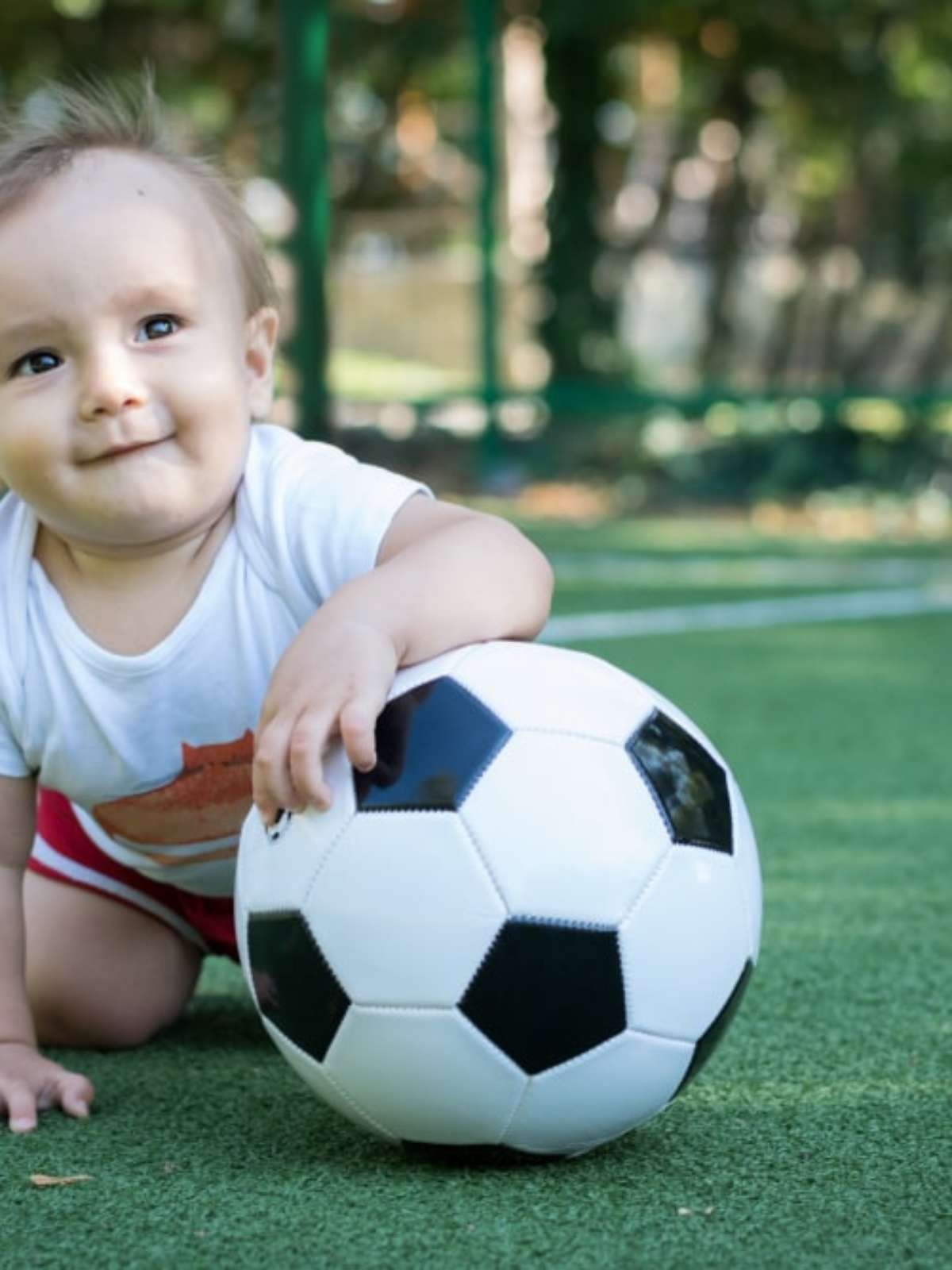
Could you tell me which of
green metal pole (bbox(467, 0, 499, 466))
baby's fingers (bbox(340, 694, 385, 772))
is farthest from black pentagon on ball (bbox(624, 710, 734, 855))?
A: green metal pole (bbox(467, 0, 499, 466))

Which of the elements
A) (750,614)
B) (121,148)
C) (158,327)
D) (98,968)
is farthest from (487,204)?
(158,327)

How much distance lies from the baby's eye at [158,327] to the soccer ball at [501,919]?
47cm

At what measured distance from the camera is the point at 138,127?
2291 mm

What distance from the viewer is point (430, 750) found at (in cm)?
187

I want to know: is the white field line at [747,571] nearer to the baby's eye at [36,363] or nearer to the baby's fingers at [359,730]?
the baby's eye at [36,363]

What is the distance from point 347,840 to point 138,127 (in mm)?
922

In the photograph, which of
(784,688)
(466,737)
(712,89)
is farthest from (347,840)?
(712,89)

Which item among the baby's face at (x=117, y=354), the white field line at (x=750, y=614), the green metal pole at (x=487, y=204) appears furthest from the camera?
the green metal pole at (x=487, y=204)

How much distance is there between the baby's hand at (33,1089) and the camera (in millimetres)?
2096

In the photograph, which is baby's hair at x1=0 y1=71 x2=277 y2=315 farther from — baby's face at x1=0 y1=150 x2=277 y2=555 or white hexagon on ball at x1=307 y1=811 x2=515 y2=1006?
white hexagon on ball at x1=307 y1=811 x2=515 y2=1006

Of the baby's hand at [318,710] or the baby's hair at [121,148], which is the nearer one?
the baby's hand at [318,710]

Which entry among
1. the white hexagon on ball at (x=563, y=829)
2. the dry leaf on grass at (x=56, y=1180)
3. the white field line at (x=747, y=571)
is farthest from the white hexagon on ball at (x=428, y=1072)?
the white field line at (x=747, y=571)

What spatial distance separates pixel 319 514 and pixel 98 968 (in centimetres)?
75

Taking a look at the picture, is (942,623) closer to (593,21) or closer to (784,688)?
(784,688)
